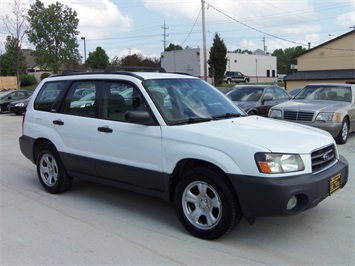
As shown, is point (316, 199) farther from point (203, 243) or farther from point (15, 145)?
point (15, 145)

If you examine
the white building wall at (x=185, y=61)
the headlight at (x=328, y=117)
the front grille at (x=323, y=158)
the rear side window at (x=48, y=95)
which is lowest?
the front grille at (x=323, y=158)

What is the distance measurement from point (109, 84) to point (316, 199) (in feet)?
9.55

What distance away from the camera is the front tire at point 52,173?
5.76 metres

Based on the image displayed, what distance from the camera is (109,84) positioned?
509 centimetres

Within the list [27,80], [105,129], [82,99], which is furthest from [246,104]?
[27,80]

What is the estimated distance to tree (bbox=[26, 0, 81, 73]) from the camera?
50969mm

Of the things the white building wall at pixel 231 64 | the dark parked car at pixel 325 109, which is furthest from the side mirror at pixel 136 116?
the white building wall at pixel 231 64

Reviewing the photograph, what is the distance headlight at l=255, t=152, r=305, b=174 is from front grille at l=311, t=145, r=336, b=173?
35cm

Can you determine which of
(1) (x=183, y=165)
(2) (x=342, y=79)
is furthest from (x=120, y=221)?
(2) (x=342, y=79)

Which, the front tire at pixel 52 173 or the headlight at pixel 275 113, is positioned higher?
the headlight at pixel 275 113

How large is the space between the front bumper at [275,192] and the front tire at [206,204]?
0.47 feet

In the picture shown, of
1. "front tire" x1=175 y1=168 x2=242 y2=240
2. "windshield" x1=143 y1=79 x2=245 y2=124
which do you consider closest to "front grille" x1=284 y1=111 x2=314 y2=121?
"windshield" x1=143 y1=79 x2=245 y2=124

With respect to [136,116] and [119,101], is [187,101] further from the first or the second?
[119,101]

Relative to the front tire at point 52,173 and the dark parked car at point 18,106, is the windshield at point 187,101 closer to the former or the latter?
the front tire at point 52,173
